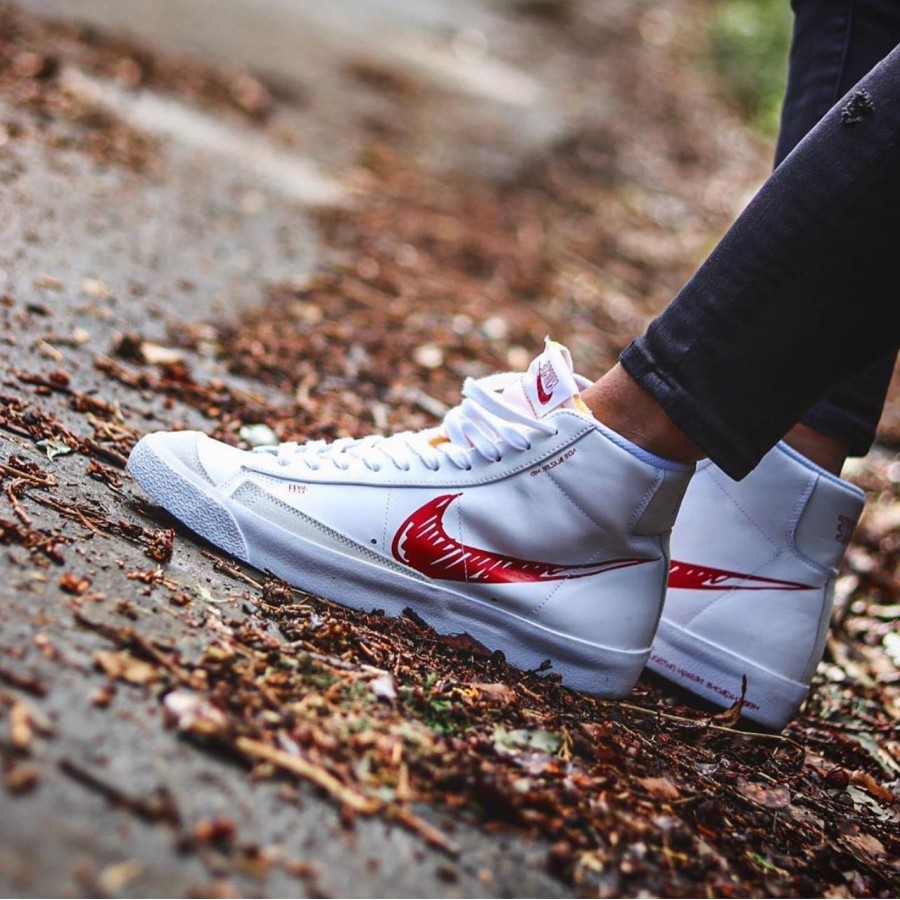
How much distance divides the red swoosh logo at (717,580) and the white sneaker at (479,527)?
232 millimetres

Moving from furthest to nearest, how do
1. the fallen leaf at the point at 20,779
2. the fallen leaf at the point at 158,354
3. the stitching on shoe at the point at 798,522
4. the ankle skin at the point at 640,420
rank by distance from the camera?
1. the fallen leaf at the point at 158,354
2. the stitching on shoe at the point at 798,522
3. the ankle skin at the point at 640,420
4. the fallen leaf at the point at 20,779

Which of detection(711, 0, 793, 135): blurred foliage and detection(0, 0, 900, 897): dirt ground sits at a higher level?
detection(711, 0, 793, 135): blurred foliage

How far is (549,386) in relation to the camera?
68.0 inches

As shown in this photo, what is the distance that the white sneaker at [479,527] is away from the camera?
172 cm

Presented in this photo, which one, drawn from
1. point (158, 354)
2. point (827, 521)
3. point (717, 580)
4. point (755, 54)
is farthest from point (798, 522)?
point (755, 54)

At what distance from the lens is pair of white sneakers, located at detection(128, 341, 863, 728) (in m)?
1.70

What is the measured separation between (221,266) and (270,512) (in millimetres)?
1901

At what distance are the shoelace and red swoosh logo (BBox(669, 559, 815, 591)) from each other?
18.3 inches

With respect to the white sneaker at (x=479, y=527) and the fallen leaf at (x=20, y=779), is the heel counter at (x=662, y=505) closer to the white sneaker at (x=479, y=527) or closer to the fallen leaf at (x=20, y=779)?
the white sneaker at (x=479, y=527)

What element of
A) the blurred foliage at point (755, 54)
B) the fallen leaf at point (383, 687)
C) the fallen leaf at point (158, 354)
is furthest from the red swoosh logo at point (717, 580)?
the blurred foliage at point (755, 54)

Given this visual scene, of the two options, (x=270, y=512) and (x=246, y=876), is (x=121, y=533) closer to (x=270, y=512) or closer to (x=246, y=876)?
(x=270, y=512)

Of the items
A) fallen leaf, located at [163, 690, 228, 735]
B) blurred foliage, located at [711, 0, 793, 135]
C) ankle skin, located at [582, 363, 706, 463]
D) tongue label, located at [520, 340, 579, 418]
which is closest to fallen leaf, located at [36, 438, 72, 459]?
fallen leaf, located at [163, 690, 228, 735]

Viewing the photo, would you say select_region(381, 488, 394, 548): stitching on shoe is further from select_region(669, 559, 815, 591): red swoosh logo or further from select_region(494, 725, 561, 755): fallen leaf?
select_region(669, 559, 815, 591): red swoosh logo

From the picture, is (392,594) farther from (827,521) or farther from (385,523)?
(827,521)
